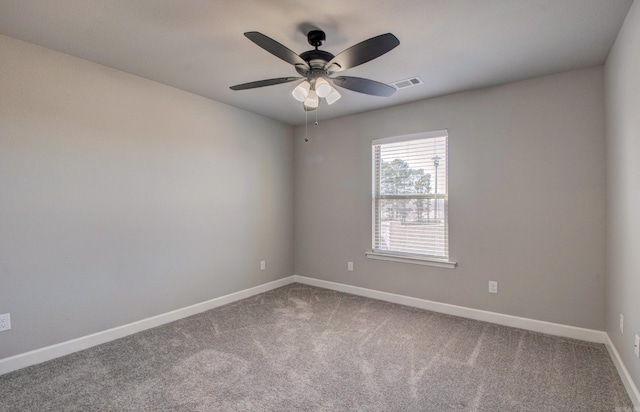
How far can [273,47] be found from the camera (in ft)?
6.17

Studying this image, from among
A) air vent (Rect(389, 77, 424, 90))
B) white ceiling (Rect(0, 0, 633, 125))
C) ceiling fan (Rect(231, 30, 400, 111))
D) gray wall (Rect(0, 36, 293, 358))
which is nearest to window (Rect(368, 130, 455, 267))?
air vent (Rect(389, 77, 424, 90))

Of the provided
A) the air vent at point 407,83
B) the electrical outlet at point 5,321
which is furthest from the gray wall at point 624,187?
the electrical outlet at point 5,321

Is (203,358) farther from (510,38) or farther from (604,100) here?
(604,100)

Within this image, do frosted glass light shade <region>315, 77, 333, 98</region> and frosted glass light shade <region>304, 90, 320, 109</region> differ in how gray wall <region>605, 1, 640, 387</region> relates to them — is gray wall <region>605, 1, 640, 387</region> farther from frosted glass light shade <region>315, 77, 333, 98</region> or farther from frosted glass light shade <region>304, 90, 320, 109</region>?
frosted glass light shade <region>304, 90, 320, 109</region>

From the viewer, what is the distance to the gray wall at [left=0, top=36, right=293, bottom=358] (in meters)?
2.43

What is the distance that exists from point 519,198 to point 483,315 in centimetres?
128

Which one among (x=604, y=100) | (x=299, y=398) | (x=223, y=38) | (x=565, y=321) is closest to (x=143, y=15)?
(x=223, y=38)

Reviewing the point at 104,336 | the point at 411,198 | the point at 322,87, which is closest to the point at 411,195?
the point at 411,198

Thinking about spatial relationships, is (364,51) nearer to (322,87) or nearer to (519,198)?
(322,87)

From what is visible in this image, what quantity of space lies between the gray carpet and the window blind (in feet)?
3.14

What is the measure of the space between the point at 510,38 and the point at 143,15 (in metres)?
2.61

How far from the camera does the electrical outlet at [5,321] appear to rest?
2.35 m

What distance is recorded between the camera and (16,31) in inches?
90.0

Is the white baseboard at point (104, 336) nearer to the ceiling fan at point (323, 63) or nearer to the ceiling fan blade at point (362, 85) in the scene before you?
the ceiling fan at point (323, 63)
